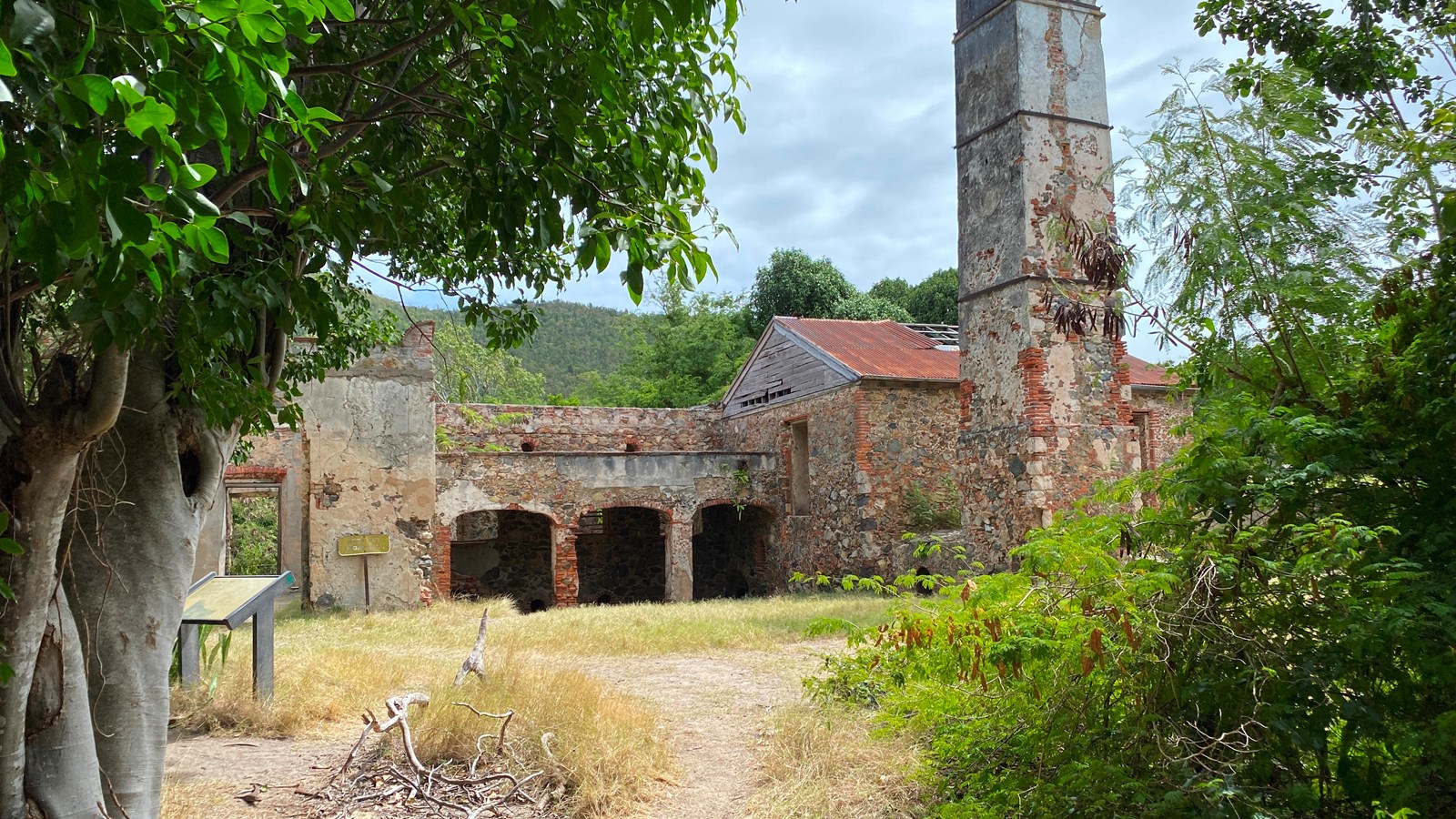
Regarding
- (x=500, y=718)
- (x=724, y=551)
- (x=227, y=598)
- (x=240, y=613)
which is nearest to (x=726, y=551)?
(x=724, y=551)

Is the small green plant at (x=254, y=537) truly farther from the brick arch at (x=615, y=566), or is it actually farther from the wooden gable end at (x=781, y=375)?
the wooden gable end at (x=781, y=375)

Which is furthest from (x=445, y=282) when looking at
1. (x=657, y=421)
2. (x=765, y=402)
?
(x=657, y=421)

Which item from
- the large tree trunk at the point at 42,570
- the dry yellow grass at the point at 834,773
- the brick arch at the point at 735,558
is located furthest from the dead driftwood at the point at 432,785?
the brick arch at the point at 735,558

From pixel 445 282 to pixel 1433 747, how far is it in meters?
4.79

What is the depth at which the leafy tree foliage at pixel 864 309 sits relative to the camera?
28.9 metres

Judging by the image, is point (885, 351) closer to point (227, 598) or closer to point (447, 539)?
point (447, 539)

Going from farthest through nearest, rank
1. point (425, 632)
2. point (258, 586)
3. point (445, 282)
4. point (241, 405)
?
point (425, 632) < point (258, 586) < point (445, 282) < point (241, 405)

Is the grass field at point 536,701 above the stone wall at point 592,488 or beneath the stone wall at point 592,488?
beneath

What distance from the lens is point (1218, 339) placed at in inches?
191

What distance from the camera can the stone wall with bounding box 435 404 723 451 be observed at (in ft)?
63.7

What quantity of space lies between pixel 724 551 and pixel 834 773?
1589 centimetres

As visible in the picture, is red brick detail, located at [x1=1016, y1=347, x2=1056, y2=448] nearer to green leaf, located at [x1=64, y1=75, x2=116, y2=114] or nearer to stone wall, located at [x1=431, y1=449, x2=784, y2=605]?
stone wall, located at [x1=431, y1=449, x2=784, y2=605]

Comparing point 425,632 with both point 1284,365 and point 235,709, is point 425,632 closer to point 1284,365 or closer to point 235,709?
point 235,709

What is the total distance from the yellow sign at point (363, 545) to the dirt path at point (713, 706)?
5.90 m
